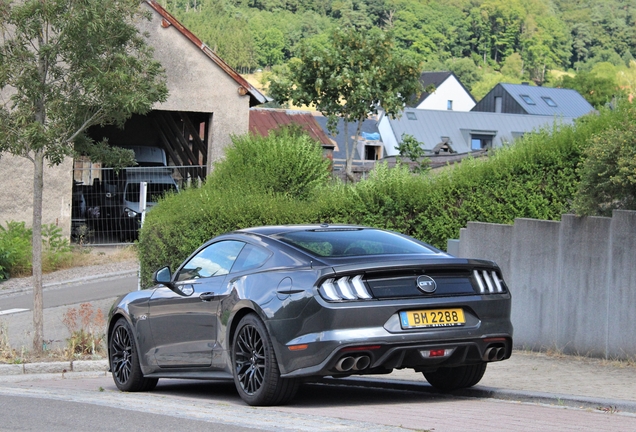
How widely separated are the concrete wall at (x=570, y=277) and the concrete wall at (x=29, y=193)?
1587 centimetres

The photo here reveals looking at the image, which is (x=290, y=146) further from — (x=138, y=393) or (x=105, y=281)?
(x=138, y=393)

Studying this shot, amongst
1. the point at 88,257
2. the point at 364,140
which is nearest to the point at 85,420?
A: the point at 88,257

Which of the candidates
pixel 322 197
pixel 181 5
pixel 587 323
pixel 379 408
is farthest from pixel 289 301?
pixel 181 5

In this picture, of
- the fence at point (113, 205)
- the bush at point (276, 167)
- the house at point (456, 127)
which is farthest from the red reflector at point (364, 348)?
the house at point (456, 127)

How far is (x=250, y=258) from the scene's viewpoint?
821 cm

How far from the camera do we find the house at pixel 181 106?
82.6ft

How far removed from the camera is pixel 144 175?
27.2 m

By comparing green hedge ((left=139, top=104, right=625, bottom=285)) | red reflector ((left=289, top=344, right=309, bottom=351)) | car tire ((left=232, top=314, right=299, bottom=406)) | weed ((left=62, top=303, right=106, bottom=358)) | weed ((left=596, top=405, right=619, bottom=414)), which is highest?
green hedge ((left=139, top=104, right=625, bottom=285))

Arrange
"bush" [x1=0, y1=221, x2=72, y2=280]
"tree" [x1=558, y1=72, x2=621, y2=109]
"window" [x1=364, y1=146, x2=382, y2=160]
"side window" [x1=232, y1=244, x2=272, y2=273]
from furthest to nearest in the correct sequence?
"tree" [x1=558, y1=72, x2=621, y2=109] → "window" [x1=364, y1=146, x2=382, y2=160] → "bush" [x1=0, y1=221, x2=72, y2=280] → "side window" [x1=232, y1=244, x2=272, y2=273]

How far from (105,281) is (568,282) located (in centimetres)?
1285

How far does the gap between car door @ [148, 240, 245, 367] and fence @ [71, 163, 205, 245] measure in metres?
16.6

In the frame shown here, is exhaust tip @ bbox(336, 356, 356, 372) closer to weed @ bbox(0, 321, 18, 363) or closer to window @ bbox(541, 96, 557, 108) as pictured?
weed @ bbox(0, 321, 18, 363)

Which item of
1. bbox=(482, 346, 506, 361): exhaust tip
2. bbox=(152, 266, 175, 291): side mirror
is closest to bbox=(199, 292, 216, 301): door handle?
bbox=(152, 266, 175, 291): side mirror

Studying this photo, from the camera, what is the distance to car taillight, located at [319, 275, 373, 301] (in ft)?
23.8
